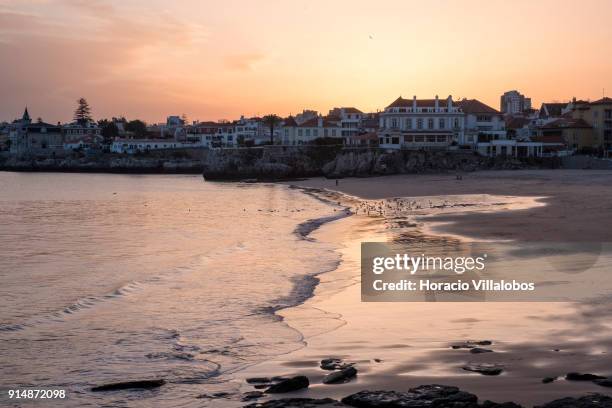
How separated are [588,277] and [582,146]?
3066 inches

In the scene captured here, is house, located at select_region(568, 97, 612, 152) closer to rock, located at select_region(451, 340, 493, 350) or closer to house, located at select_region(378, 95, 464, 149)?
house, located at select_region(378, 95, 464, 149)

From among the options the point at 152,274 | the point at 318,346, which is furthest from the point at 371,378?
the point at 152,274

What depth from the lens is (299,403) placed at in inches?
326

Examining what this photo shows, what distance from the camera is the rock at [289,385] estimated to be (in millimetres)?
9008

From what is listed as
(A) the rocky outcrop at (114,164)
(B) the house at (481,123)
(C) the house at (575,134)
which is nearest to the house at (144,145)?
(A) the rocky outcrop at (114,164)

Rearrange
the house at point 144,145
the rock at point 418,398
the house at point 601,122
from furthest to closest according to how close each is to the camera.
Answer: the house at point 144,145 → the house at point 601,122 → the rock at point 418,398

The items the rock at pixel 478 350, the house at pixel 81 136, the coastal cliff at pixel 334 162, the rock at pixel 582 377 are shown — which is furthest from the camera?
the house at pixel 81 136

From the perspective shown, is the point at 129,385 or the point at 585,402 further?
the point at 129,385

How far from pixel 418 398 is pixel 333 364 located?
2338 millimetres

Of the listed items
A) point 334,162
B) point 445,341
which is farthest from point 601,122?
point 445,341

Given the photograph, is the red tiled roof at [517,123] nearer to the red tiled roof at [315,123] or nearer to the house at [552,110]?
the house at [552,110]

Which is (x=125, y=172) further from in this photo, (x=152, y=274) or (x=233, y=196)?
(x=152, y=274)

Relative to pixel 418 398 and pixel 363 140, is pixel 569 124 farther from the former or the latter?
pixel 418 398

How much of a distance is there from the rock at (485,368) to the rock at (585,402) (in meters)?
1.49
